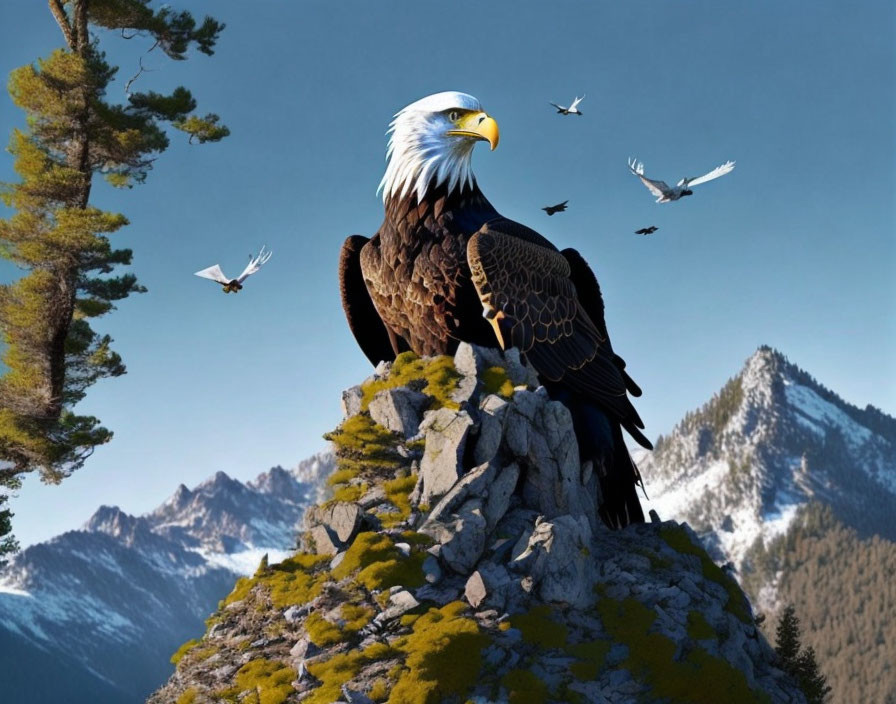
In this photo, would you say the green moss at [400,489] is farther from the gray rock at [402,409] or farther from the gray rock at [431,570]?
the gray rock at [431,570]

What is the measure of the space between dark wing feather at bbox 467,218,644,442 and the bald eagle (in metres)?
0.03

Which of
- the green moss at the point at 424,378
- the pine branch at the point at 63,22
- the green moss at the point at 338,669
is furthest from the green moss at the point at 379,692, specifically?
the pine branch at the point at 63,22

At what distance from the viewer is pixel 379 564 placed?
56.3 feet

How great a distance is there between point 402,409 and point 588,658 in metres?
6.46

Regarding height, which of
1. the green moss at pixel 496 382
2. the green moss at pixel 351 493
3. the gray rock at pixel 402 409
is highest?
the green moss at pixel 496 382

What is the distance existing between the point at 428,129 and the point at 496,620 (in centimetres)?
978

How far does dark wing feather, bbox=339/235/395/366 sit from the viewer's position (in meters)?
21.6

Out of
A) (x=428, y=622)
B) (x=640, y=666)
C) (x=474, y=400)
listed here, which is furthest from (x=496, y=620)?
(x=474, y=400)

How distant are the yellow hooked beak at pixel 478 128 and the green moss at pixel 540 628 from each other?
346 inches

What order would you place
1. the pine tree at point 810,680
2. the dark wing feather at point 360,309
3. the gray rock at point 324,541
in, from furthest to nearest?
the pine tree at point 810,680
the dark wing feather at point 360,309
the gray rock at point 324,541

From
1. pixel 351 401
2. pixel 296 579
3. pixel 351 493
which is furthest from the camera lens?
pixel 351 401

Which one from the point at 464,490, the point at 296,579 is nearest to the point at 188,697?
the point at 296,579

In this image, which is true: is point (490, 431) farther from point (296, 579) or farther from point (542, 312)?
point (296, 579)

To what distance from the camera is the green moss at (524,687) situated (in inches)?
607
